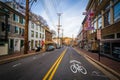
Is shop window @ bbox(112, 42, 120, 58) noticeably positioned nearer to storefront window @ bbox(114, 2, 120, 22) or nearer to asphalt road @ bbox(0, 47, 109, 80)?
storefront window @ bbox(114, 2, 120, 22)

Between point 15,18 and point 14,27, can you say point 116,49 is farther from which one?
point 15,18

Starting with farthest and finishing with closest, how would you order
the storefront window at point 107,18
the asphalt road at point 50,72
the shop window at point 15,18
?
1. the shop window at point 15,18
2. the storefront window at point 107,18
3. the asphalt road at point 50,72

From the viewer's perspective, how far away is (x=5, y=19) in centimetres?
2906

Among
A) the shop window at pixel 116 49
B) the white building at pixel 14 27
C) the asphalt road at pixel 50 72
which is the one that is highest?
the white building at pixel 14 27

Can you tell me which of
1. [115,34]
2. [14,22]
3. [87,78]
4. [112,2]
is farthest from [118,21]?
[14,22]

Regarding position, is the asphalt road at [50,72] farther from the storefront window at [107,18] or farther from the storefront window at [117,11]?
the storefront window at [107,18]

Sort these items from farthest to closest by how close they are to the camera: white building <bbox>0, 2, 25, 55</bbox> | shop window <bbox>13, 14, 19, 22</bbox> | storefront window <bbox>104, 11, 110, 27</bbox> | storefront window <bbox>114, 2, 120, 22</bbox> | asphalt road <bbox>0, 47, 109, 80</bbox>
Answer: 1. shop window <bbox>13, 14, 19, 22</bbox>
2. white building <bbox>0, 2, 25, 55</bbox>
3. storefront window <bbox>104, 11, 110, 27</bbox>
4. storefront window <bbox>114, 2, 120, 22</bbox>
5. asphalt road <bbox>0, 47, 109, 80</bbox>

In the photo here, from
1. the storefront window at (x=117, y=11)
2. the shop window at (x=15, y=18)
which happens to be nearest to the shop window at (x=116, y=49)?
the storefront window at (x=117, y=11)

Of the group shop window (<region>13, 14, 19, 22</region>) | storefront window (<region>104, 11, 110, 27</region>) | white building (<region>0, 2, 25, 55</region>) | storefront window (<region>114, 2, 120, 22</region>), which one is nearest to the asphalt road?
storefront window (<region>114, 2, 120, 22</region>)

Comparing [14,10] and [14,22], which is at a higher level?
[14,10]

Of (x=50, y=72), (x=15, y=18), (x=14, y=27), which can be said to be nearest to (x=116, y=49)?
(x=50, y=72)

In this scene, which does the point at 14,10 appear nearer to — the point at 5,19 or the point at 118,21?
the point at 5,19

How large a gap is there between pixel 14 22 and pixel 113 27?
23.1 m

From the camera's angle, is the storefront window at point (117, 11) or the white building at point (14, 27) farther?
the white building at point (14, 27)
